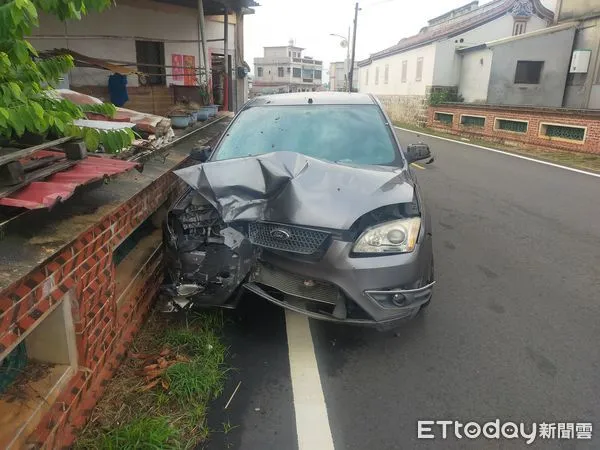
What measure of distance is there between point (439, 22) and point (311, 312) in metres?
40.0

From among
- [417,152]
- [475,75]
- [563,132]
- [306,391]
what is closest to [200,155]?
[417,152]

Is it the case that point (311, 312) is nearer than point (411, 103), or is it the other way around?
point (311, 312)

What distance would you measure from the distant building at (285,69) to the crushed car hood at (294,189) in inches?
2805

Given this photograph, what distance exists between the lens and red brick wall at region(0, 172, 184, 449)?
195 cm

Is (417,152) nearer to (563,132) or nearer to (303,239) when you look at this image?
(303,239)

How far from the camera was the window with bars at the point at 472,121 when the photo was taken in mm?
18339

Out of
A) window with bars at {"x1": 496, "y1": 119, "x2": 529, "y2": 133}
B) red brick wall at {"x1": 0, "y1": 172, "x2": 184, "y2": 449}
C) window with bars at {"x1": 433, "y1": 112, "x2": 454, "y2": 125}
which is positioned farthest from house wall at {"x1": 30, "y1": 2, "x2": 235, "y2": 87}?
window with bars at {"x1": 433, "y1": 112, "x2": 454, "y2": 125}

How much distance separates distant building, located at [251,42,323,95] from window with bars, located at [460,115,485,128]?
181 ft

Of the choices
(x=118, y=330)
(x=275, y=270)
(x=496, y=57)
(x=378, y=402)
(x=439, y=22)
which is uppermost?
(x=439, y=22)

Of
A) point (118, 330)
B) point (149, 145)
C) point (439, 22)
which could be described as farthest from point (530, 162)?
point (439, 22)

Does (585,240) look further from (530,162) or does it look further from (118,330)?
(530,162)

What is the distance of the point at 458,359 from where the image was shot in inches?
124

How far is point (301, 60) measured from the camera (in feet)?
252

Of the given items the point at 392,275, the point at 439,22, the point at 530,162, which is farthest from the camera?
the point at 439,22
